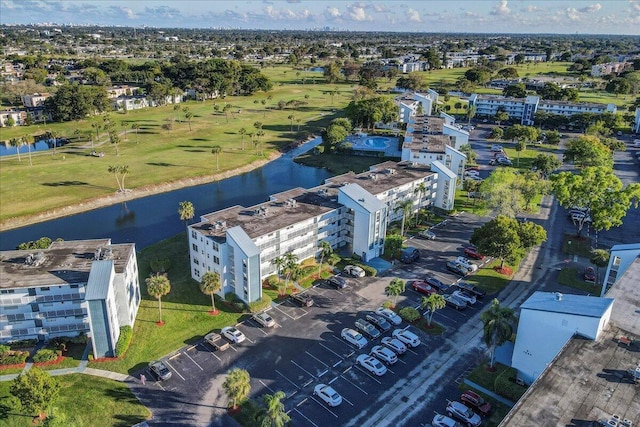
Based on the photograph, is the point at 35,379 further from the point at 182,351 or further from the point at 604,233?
the point at 604,233

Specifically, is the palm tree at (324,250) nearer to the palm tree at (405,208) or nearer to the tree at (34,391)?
the palm tree at (405,208)

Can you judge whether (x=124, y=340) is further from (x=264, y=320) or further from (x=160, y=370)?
(x=264, y=320)

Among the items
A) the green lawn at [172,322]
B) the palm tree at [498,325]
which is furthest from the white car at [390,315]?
the green lawn at [172,322]

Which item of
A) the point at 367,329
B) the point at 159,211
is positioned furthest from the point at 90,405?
the point at 159,211

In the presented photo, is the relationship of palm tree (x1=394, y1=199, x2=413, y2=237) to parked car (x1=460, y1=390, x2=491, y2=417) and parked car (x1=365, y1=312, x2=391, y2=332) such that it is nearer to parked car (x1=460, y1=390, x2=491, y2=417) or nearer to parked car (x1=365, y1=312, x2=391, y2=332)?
parked car (x1=365, y1=312, x2=391, y2=332)

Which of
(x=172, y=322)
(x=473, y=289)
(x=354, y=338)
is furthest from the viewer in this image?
(x=473, y=289)

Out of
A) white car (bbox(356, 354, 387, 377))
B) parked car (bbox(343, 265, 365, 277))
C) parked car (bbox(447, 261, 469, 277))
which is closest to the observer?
white car (bbox(356, 354, 387, 377))

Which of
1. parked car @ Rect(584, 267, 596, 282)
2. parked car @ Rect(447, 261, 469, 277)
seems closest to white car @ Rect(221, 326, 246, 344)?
parked car @ Rect(447, 261, 469, 277)
